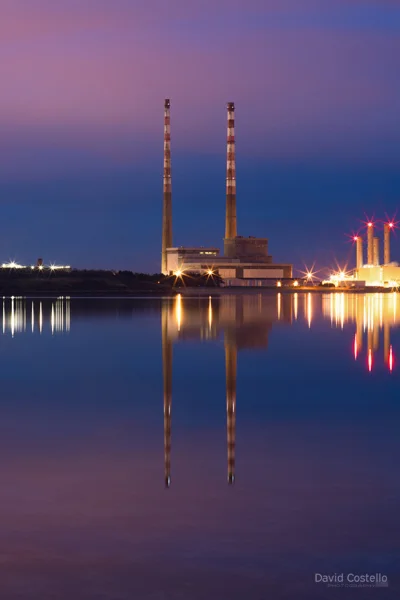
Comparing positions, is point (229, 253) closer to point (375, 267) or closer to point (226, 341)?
point (375, 267)

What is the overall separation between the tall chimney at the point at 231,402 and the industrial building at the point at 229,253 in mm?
91425

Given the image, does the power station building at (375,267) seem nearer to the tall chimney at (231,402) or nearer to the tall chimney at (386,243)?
the tall chimney at (386,243)

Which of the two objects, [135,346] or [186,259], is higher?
[186,259]

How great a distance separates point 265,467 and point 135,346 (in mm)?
12782

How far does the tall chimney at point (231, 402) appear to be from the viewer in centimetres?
721

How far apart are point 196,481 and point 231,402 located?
14.9 feet

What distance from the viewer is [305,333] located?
2478 cm

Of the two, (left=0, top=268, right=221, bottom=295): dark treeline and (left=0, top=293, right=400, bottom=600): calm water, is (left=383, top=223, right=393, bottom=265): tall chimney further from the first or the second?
(left=0, top=293, right=400, bottom=600): calm water

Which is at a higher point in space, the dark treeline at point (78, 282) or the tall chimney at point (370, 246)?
the tall chimney at point (370, 246)

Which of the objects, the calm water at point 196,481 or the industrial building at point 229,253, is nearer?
the calm water at point 196,481

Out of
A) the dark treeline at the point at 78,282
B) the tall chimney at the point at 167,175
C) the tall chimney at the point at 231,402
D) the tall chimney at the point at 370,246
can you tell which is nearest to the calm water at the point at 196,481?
the tall chimney at the point at 231,402

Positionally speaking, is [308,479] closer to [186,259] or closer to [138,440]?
[138,440]

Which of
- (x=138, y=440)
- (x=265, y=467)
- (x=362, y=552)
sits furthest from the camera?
(x=138, y=440)

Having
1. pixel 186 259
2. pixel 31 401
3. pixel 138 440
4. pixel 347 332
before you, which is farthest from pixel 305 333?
pixel 186 259
